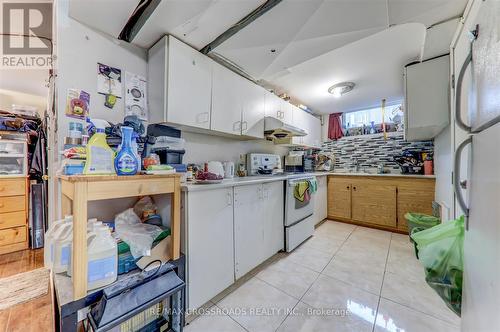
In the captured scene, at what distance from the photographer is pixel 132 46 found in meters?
1.60

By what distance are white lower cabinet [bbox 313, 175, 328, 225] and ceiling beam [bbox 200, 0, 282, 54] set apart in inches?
93.8

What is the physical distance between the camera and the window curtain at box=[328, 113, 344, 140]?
12.8 ft

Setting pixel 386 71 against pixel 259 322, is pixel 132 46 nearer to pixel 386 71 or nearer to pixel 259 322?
pixel 259 322

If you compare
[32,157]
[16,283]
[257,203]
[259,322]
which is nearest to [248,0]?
[257,203]

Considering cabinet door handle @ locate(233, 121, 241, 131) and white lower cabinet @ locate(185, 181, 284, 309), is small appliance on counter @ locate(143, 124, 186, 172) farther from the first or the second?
cabinet door handle @ locate(233, 121, 241, 131)

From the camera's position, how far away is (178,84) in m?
1.55

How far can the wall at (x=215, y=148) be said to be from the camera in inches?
78.4

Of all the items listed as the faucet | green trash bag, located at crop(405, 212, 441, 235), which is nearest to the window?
the faucet

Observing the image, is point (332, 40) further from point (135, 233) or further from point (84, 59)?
point (135, 233)

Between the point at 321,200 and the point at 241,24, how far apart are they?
9.16 ft

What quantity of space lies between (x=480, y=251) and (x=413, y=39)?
187 centimetres

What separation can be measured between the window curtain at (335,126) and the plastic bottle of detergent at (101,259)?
13.0 ft

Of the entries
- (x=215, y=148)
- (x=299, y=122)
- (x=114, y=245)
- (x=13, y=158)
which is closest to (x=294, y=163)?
(x=299, y=122)

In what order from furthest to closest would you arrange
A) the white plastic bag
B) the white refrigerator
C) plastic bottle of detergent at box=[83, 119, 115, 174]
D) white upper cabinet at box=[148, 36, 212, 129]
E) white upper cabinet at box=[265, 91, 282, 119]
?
white upper cabinet at box=[265, 91, 282, 119] < white upper cabinet at box=[148, 36, 212, 129] < the white plastic bag < plastic bottle of detergent at box=[83, 119, 115, 174] < the white refrigerator
